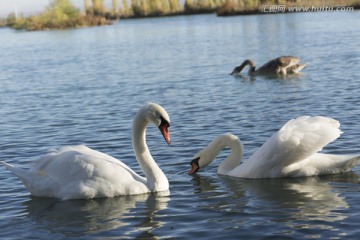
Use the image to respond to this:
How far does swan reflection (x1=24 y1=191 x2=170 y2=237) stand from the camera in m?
7.14

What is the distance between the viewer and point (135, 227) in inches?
283

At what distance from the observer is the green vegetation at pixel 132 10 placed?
70.1 m

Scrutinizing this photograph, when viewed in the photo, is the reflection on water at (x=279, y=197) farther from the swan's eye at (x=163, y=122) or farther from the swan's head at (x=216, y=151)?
the swan's eye at (x=163, y=122)

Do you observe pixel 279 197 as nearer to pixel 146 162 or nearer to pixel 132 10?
pixel 146 162

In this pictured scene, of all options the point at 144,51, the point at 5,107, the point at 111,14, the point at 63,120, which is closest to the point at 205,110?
the point at 63,120

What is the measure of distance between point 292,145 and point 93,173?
2.33 meters

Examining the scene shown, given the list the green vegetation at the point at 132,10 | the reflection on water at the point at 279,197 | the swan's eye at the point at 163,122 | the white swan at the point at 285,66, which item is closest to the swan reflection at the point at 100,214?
the reflection on water at the point at 279,197

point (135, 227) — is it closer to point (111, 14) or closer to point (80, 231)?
point (80, 231)

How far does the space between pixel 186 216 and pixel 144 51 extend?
26.7 metres

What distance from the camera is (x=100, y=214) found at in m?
7.68

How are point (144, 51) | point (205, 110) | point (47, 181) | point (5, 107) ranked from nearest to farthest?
point (47, 181), point (205, 110), point (5, 107), point (144, 51)

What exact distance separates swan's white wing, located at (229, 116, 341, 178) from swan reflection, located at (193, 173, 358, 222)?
16 cm

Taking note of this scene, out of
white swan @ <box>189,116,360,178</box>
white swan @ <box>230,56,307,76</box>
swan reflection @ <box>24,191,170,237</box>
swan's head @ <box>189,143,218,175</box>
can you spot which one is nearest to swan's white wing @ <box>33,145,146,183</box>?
swan reflection @ <box>24,191,170,237</box>

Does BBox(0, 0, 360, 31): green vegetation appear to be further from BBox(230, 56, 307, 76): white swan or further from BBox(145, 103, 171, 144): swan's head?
BBox(145, 103, 171, 144): swan's head
